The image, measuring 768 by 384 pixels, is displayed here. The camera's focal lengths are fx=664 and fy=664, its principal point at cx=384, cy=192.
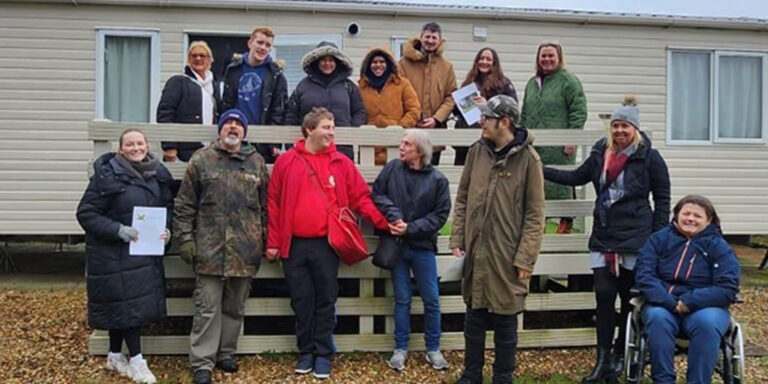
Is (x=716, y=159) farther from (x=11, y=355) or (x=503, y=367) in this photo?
(x=11, y=355)

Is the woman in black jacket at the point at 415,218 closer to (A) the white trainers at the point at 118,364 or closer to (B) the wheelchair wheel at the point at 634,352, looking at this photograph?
(B) the wheelchair wheel at the point at 634,352

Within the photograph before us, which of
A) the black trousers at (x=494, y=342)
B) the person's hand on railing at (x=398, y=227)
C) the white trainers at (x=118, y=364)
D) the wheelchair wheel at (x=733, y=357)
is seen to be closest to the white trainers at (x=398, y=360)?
the black trousers at (x=494, y=342)

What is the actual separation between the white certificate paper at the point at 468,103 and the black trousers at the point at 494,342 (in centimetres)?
179

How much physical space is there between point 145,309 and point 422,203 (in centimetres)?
198

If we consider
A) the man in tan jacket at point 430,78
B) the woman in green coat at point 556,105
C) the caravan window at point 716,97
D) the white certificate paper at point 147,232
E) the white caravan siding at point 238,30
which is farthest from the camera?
the caravan window at point 716,97

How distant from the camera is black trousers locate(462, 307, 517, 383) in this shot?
4172mm

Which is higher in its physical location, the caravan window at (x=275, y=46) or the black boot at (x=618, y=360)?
the caravan window at (x=275, y=46)

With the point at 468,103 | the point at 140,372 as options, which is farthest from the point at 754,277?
the point at 140,372

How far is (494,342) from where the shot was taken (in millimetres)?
4273

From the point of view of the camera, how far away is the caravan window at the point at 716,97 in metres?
9.55

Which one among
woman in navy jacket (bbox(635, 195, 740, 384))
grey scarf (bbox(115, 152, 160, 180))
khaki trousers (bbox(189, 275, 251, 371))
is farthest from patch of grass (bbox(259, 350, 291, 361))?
woman in navy jacket (bbox(635, 195, 740, 384))

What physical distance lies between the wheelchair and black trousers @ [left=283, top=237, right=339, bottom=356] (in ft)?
6.53

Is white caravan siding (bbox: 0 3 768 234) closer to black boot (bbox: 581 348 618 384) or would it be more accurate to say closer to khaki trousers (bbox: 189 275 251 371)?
khaki trousers (bbox: 189 275 251 371)

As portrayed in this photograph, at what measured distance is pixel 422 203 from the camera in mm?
4617
